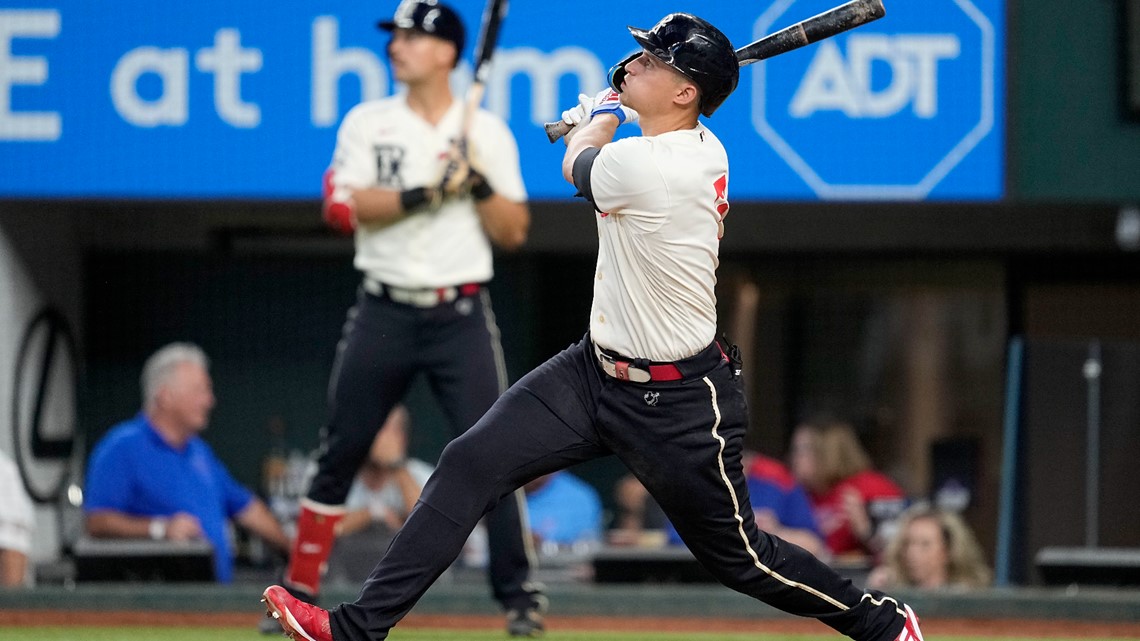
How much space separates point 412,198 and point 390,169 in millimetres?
212

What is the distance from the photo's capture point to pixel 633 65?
161 inches

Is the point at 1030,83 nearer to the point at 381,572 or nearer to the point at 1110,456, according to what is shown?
the point at 1110,456

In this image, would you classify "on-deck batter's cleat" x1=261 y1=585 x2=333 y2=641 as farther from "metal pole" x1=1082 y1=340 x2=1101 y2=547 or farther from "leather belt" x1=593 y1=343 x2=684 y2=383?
"metal pole" x1=1082 y1=340 x2=1101 y2=547

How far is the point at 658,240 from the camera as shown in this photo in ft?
13.1

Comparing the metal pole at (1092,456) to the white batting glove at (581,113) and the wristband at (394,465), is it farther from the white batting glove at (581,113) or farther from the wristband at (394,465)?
the white batting glove at (581,113)

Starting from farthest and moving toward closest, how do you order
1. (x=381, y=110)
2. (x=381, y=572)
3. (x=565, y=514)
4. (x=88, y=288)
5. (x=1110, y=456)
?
(x=88, y=288) < (x=565, y=514) < (x=1110, y=456) < (x=381, y=110) < (x=381, y=572)

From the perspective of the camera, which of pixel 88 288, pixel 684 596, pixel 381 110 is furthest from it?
pixel 88 288

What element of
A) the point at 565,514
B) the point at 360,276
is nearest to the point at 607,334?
the point at 565,514

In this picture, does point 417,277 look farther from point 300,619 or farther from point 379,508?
point 379,508

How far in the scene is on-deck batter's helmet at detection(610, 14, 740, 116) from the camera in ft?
13.1

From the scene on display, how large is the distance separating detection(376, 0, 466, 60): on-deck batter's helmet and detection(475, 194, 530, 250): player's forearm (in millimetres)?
579

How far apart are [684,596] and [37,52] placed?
173 inches

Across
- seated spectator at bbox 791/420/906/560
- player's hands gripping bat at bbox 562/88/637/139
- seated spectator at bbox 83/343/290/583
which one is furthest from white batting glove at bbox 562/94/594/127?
seated spectator at bbox 791/420/906/560

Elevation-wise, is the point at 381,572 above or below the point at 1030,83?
below
